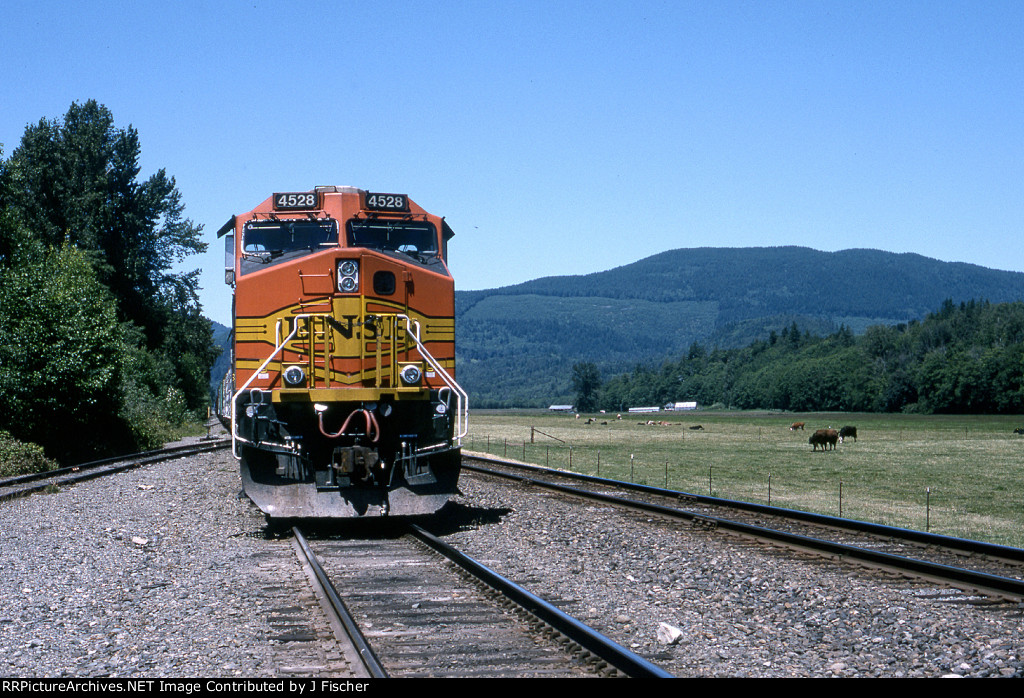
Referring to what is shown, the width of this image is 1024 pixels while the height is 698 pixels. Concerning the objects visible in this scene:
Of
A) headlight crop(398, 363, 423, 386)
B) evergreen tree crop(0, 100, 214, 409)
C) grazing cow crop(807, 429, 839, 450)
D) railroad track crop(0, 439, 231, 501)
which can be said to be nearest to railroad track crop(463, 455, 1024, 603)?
headlight crop(398, 363, 423, 386)

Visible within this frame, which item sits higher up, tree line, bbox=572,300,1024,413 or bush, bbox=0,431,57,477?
tree line, bbox=572,300,1024,413

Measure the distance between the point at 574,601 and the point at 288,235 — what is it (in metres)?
7.66

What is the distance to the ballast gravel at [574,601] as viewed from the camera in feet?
23.2

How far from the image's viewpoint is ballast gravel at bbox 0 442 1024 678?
23.2 feet

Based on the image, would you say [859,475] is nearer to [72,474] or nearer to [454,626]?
[72,474]

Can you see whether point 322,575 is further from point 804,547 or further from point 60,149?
point 60,149

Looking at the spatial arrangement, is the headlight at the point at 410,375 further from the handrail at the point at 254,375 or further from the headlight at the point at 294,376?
the handrail at the point at 254,375

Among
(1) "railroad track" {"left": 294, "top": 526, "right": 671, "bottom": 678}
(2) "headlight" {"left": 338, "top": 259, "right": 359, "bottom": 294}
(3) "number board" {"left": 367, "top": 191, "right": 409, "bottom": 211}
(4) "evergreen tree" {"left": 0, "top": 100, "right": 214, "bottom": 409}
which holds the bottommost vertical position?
(1) "railroad track" {"left": 294, "top": 526, "right": 671, "bottom": 678}

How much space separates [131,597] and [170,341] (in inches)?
2412

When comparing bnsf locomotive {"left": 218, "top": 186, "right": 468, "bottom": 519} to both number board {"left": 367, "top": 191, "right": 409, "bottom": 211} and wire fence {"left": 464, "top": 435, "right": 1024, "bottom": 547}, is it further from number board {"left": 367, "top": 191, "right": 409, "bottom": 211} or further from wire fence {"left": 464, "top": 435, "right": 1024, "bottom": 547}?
wire fence {"left": 464, "top": 435, "right": 1024, "bottom": 547}

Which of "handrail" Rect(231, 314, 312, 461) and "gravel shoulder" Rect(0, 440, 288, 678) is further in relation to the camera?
"handrail" Rect(231, 314, 312, 461)

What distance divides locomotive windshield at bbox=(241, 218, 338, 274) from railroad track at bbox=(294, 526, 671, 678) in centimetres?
492

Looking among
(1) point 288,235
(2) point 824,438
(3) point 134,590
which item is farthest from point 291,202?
(2) point 824,438

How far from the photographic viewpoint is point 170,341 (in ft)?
220
